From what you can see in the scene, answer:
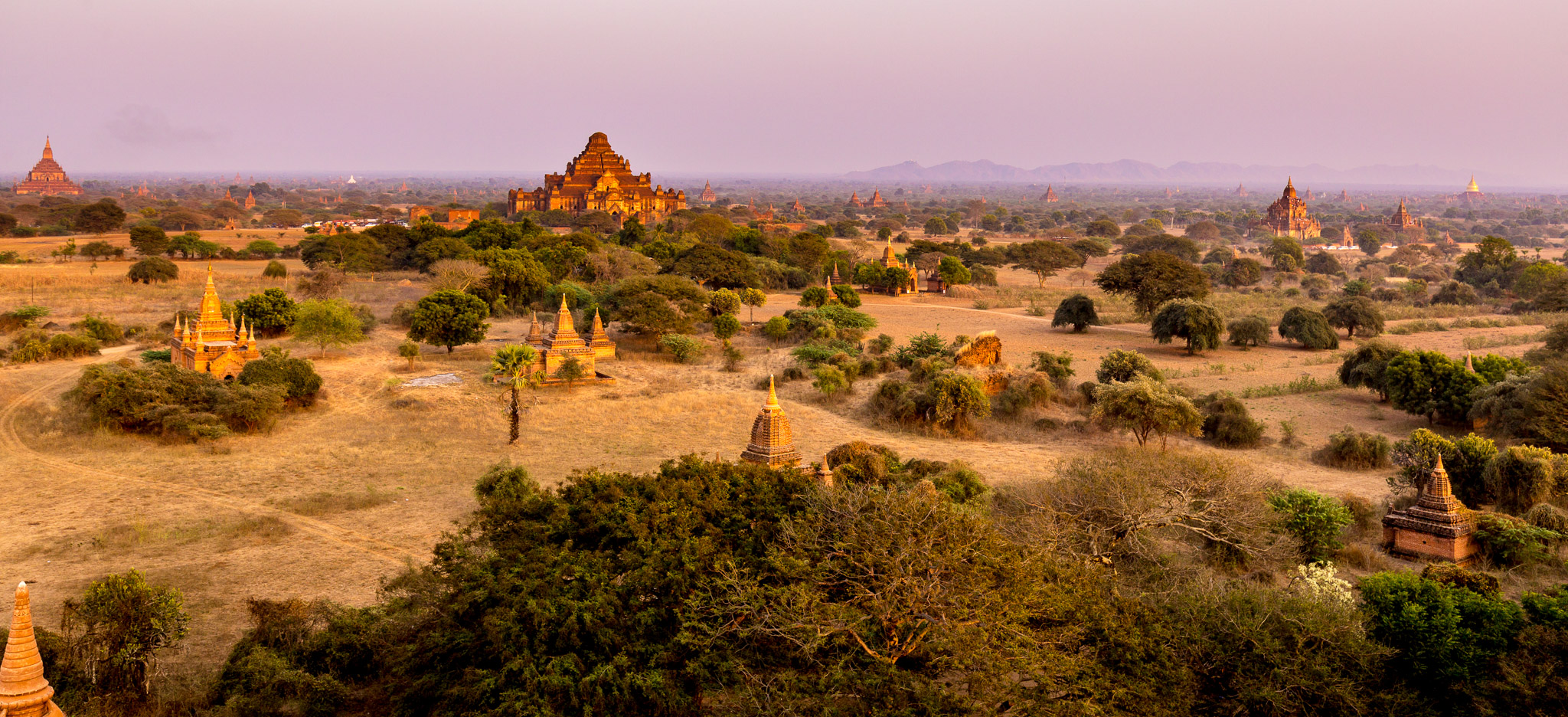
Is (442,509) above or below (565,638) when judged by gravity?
below

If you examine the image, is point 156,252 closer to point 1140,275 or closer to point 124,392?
point 124,392

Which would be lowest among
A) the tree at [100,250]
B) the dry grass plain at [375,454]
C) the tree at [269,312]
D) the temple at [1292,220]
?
the dry grass plain at [375,454]

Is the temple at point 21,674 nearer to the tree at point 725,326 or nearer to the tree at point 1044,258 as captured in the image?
the tree at point 725,326

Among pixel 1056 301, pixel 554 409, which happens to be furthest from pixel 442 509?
pixel 1056 301

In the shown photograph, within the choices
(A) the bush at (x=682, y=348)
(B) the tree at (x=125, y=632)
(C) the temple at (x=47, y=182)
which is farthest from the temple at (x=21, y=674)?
(C) the temple at (x=47, y=182)

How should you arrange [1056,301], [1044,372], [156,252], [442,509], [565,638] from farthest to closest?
[156,252]
[1056,301]
[1044,372]
[442,509]
[565,638]

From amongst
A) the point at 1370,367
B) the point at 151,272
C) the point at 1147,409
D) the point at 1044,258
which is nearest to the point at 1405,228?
the point at 1044,258
